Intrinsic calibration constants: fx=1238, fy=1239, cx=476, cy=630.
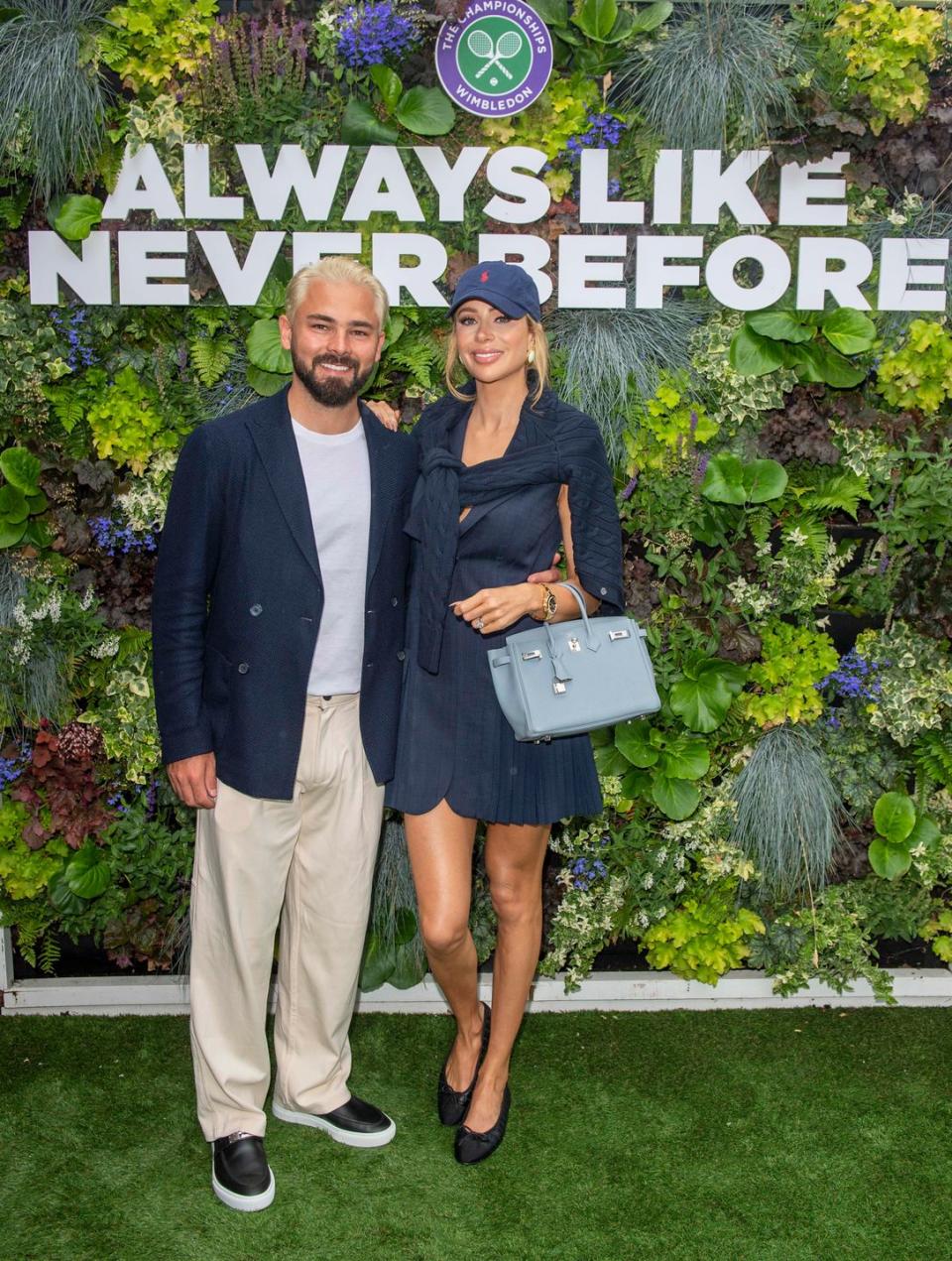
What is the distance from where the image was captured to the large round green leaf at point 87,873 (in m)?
3.90

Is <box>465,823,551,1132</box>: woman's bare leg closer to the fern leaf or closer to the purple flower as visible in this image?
the fern leaf

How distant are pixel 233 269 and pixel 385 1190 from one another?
2.64 m

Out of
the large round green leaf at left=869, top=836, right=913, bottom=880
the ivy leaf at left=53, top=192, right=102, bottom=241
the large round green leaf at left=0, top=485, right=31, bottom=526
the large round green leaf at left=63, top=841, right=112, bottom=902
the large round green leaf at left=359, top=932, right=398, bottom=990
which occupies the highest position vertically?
the ivy leaf at left=53, top=192, right=102, bottom=241

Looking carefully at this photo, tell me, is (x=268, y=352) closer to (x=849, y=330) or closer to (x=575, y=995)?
(x=849, y=330)

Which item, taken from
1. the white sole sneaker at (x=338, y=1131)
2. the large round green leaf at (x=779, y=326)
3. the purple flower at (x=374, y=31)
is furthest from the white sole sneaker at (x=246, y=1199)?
the purple flower at (x=374, y=31)

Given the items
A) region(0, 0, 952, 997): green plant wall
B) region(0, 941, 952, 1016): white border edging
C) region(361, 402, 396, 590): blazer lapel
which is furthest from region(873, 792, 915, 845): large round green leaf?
region(361, 402, 396, 590): blazer lapel

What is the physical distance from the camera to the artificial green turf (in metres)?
2.93

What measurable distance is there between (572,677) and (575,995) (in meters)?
1.65

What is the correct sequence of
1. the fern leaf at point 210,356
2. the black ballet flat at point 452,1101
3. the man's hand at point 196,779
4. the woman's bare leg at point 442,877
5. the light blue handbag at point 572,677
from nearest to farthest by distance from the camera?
the light blue handbag at point 572,677 → the man's hand at point 196,779 → the woman's bare leg at point 442,877 → the black ballet flat at point 452,1101 → the fern leaf at point 210,356

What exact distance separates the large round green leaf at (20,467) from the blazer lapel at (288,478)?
4.09 feet

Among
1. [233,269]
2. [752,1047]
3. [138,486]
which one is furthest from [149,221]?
[752,1047]

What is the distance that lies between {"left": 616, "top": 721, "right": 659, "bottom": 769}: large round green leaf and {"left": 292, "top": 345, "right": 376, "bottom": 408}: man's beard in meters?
1.53

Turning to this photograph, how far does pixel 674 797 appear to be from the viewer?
154 inches

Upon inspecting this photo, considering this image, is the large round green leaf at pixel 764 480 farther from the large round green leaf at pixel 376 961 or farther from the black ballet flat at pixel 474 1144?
the black ballet flat at pixel 474 1144
